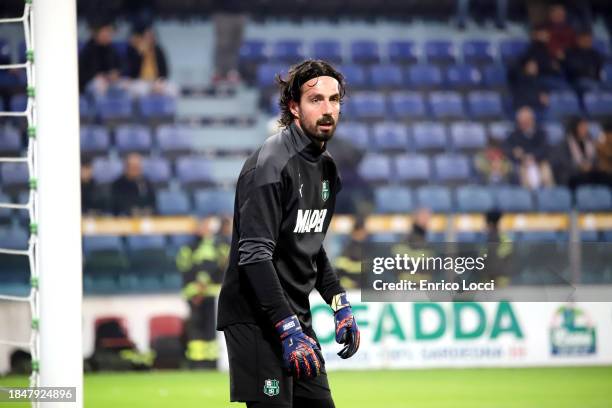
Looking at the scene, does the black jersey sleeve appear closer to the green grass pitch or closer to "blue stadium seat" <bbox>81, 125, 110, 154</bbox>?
the green grass pitch

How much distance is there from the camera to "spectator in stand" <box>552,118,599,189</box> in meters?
11.3

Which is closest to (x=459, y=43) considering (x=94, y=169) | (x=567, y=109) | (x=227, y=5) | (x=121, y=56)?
(x=567, y=109)

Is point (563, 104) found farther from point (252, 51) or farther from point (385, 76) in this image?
point (252, 51)

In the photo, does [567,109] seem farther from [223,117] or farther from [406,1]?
[223,117]

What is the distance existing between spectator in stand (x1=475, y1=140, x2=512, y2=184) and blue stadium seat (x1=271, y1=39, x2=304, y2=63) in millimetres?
2727

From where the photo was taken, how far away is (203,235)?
31.8 ft

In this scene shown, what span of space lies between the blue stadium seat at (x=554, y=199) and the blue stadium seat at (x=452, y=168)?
93 centimetres

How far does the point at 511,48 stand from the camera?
1321 cm

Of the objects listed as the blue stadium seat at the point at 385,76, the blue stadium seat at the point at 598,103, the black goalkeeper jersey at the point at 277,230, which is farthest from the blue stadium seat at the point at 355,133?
the black goalkeeper jersey at the point at 277,230

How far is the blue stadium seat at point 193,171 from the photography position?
38.1 ft

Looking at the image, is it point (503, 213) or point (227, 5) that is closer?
point (503, 213)

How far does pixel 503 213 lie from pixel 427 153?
1.58 metres

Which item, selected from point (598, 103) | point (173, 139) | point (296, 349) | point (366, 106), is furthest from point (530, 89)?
point (296, 349)

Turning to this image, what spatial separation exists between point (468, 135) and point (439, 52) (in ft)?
4.72
